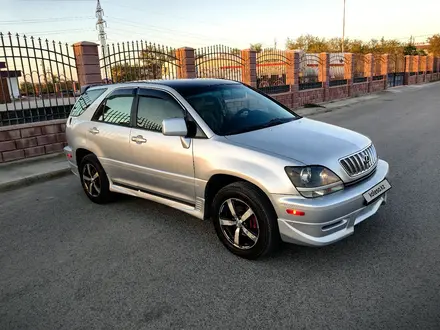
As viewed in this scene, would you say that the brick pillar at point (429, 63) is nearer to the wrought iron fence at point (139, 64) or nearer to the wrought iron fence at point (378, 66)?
the wrought iron fence at point (378, 66)

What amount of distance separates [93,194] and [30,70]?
453cm

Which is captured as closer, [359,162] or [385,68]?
[359,162]

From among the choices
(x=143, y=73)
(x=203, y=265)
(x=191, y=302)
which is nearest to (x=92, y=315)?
(x=191, y=302)

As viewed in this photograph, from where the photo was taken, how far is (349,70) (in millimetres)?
22969

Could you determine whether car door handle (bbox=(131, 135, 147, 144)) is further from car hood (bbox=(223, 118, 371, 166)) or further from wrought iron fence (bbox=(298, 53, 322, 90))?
wrought iron fence (bbox=(298, 53, 322, 90))

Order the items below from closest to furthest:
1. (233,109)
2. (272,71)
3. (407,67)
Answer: (233,109) → (272,71) → (407,67)

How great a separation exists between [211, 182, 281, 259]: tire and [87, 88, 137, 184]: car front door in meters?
1.57

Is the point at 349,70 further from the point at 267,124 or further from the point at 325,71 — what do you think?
the point at 267,124

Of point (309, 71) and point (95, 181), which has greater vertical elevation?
point (309, 71)

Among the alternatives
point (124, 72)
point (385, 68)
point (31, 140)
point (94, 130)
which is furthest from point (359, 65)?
point (94, 130)

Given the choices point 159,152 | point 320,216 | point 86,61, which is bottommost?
point 320,216

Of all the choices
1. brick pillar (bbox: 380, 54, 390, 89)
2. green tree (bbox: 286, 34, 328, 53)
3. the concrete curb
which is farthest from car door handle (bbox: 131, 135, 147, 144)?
green tree (bbox: 286, 34, 328, 53)

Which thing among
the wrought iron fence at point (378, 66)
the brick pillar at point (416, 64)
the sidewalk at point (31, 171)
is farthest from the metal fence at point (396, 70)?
the sidewalk at point (31, 171)

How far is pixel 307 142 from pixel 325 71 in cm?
1807
